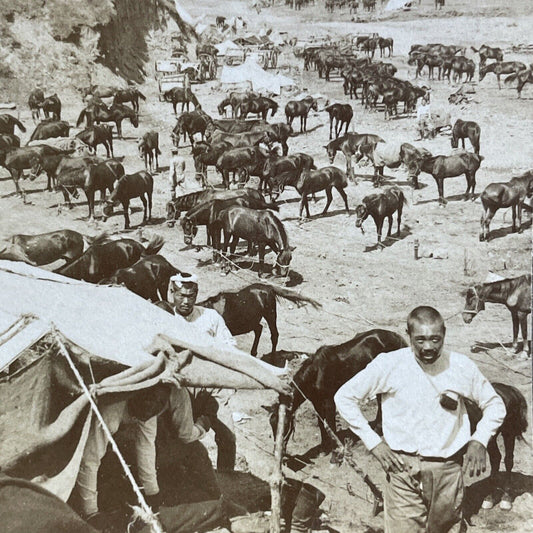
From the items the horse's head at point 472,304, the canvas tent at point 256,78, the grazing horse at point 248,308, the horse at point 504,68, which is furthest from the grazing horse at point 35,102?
the horse's head at point 472,304

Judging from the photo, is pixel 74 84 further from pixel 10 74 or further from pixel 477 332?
pixel 477 332

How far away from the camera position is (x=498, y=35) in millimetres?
34219

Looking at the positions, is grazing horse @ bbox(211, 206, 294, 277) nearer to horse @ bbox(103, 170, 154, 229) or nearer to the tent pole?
horse @ bbox(103, 170, 154, 229)

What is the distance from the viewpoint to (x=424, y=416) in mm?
4262

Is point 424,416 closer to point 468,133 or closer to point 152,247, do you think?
point 152,247

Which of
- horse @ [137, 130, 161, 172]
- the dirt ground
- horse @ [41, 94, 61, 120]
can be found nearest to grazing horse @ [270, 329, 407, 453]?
the dirt ground

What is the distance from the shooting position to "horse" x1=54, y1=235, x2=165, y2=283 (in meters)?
10.9

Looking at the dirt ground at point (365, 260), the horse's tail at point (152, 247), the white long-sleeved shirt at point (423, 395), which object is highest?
the white long-sleeved shirt at point (423, 395)

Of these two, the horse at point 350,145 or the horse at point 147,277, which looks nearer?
the horse at point 147,277

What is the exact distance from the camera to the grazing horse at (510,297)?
388 inches

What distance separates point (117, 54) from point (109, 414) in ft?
101

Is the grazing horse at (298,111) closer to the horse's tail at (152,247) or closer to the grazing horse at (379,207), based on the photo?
the grazing horse at (379,207)

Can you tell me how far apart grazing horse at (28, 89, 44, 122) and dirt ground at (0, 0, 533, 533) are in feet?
1.46

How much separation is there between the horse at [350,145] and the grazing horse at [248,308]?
428 inches
